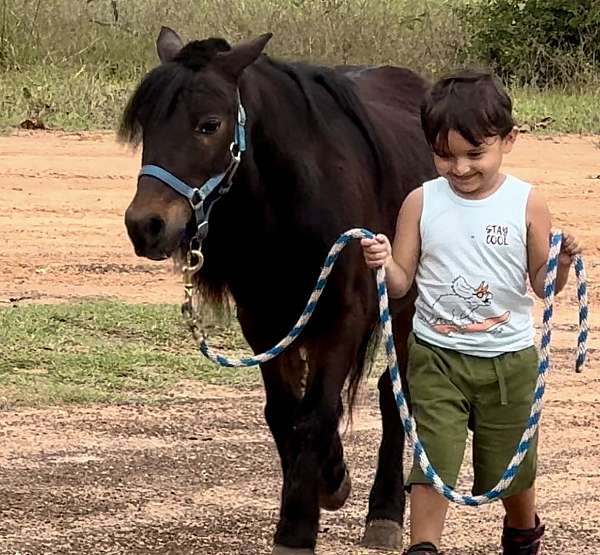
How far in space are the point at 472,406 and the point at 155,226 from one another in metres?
1.06

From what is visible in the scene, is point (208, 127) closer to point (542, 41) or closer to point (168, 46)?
point (168, 46)

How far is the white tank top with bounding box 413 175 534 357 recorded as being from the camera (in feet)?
14.1

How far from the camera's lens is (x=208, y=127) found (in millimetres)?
4676

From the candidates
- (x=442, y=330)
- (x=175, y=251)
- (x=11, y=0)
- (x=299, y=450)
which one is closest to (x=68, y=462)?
(x=299, y=450)

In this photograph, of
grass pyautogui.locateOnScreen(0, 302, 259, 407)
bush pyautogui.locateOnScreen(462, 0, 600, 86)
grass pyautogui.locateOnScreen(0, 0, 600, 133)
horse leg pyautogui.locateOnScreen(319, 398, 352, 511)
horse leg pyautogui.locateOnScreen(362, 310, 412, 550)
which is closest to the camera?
horse leg pyautogui.locateOnScreen(319, 398, 352, 511)

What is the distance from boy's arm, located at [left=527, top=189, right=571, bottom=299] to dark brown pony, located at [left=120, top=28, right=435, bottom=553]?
0.90m

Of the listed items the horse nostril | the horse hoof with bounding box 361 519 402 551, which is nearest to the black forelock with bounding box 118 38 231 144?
the horse nostril

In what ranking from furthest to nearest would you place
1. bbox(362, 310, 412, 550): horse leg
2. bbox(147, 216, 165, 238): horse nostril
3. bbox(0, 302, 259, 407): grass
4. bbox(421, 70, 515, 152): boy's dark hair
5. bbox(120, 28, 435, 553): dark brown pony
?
bbox(0, 302, 259, 407): grass
bbox(362, 310, 412, 550): horse leg
bbox(120, 28, 435, 553): dark brown pony
bbox(147, 216, 165, 238): horse nostril
bbox(421, 70, 515, 152): boy's dark hair

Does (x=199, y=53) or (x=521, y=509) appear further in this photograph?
(x=199, y=53)

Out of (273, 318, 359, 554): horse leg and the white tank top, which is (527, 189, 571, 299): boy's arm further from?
(273, 318, 359, 554): horse leg

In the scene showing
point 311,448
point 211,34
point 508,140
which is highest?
point 508,140

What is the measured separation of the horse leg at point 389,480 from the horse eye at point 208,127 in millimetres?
1563

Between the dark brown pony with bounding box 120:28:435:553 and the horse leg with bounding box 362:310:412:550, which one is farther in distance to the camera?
the horse leg with bounding box 362:310:412:550

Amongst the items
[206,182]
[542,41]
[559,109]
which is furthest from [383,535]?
[542,41]
